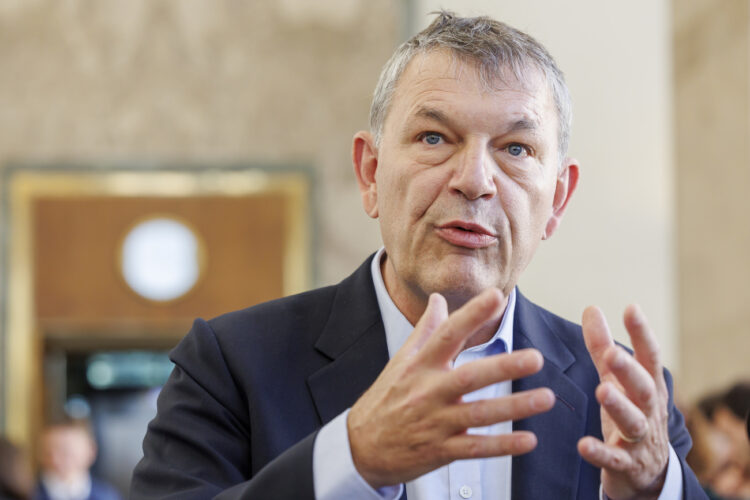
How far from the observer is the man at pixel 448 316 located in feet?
6.67

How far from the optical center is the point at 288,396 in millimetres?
2352

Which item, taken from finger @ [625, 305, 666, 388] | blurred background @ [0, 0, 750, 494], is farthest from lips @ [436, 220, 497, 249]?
blurred background @ [0, 0, 750, 494]

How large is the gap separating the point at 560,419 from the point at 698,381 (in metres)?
5.76

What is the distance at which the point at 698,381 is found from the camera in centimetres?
788

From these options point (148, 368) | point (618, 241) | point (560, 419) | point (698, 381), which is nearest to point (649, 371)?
point (560, 419)

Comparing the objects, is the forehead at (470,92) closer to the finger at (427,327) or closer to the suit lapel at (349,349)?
the suit lapel at (349,349)

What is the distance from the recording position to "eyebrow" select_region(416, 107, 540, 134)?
236 centimetres

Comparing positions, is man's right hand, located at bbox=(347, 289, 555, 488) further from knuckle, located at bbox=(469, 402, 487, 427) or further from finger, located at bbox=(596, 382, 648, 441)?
finger, located at bbox=(596, 382, 648, 441)

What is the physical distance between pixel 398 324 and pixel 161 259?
8119 mm

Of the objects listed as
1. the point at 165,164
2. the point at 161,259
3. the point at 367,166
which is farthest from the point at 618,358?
the point at 161,259

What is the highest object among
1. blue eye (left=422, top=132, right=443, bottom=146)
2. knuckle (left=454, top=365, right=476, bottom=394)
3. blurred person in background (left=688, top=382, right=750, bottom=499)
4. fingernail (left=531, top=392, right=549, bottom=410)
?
blue eye (left=422, top=132, right=443, bottom=146)

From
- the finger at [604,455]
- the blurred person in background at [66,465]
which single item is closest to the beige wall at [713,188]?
the blurred person in background at [66,465]

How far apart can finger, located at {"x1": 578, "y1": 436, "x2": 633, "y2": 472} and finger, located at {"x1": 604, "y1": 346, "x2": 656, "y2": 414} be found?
0.09m

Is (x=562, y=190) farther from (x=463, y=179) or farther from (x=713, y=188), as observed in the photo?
(x=713, y=188)
